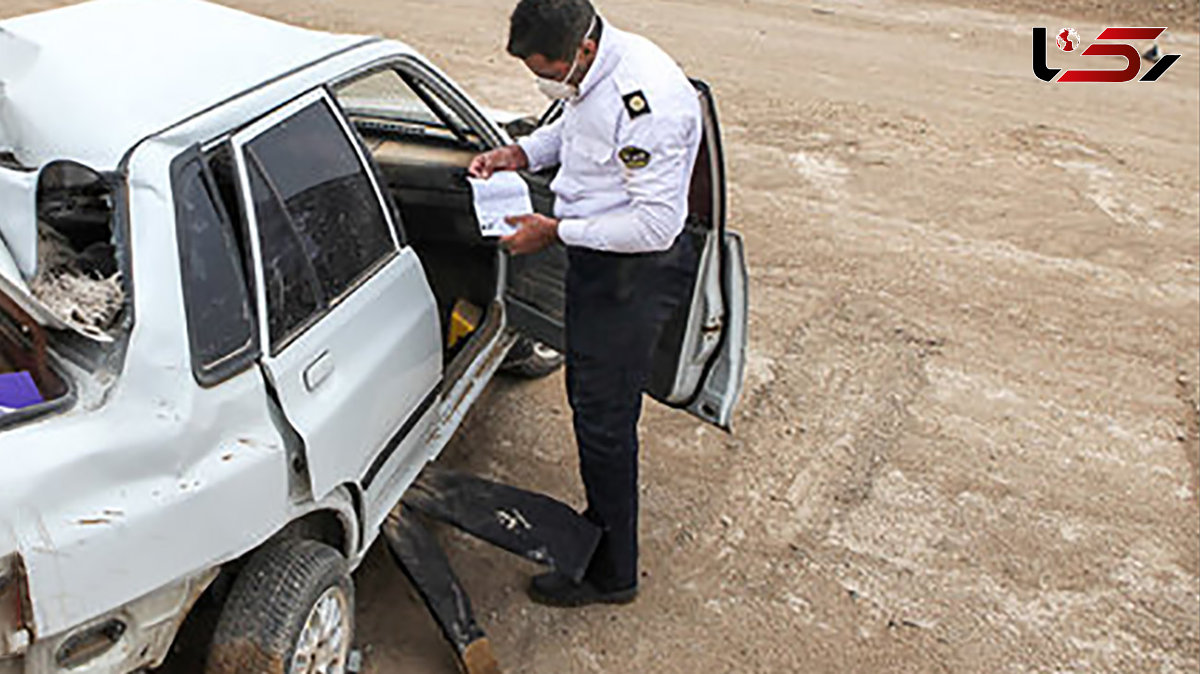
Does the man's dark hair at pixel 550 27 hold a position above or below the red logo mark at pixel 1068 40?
above

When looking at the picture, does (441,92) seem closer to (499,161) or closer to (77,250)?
(499,161)

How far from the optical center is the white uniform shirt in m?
3.55

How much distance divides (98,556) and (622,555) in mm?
2108

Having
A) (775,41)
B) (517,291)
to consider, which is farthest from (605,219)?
(775,41)

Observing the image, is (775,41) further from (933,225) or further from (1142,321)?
(1142,321)

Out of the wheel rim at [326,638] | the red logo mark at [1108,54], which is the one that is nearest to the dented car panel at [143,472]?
the wheel rim at [326,638]

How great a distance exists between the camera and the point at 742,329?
4258 millimetres

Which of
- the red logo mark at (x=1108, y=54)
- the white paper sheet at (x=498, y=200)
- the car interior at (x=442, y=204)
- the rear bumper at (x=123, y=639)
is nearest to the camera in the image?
the rear bumper at (x=123, y=639)

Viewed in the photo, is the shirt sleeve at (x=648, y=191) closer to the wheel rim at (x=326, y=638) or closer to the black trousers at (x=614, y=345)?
the black trousers at (x=614, y=345)

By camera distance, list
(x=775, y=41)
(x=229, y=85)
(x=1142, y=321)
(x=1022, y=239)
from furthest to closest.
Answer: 1. (x=775, y=41)
2. (x=1022, y=239)
3. (x=1142, y=321)
4. (x=229, y=85)

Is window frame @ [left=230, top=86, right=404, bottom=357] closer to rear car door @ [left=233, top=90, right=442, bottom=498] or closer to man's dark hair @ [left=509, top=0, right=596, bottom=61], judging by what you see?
rear car door @ [left=233, top=90, right=442, bottom=498]

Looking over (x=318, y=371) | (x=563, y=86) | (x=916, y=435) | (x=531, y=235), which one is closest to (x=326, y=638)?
(x=318, y=371)

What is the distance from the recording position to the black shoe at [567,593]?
431cm

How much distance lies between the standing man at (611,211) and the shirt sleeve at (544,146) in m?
0.03
